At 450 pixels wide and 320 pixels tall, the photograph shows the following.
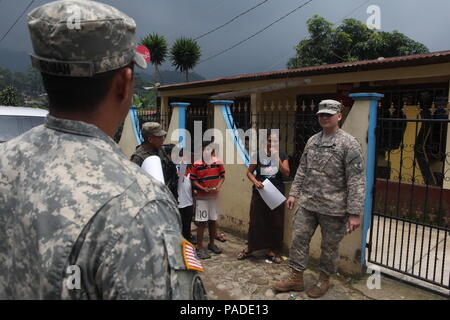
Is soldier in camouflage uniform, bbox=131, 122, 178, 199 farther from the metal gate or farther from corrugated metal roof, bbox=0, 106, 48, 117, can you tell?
corrugated metal roof, bbox=0, 106, 48, 117

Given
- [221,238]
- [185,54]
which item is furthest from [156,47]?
[221,238]

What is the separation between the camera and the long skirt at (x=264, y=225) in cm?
420

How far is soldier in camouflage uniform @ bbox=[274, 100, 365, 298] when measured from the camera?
3.04 m

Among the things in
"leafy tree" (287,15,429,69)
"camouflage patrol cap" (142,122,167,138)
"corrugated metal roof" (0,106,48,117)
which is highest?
"leafy tree" (287,15,429,69)

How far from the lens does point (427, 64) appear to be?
21.1ft

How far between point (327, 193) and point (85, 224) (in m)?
2.66

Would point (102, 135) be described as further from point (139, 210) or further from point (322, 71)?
point (322, 71)

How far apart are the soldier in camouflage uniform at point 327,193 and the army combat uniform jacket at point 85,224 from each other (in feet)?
8.00

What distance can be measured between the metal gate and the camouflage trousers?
28.2 inches

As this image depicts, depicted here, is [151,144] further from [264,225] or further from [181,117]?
[181,117]

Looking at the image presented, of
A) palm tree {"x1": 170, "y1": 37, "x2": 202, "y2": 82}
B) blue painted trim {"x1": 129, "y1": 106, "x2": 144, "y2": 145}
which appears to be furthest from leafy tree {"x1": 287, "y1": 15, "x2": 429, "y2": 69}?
blue painted trim {"x1": 129, "y1": 106, "x2": 144, "y2": 145}

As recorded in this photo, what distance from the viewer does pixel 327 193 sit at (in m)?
3.14

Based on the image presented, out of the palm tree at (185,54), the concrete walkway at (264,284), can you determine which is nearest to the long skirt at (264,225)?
the concrete walkway at (264,284)

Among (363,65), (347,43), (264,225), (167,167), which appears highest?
(347,43)
